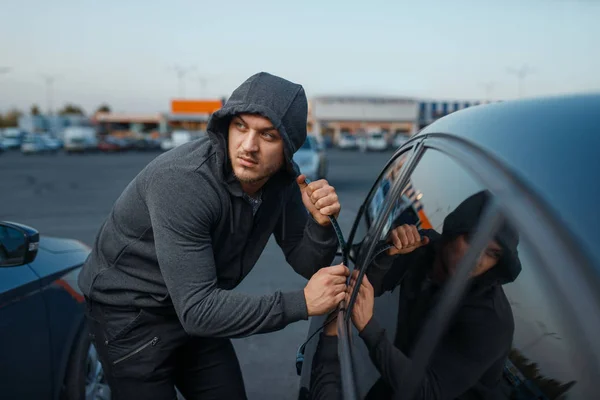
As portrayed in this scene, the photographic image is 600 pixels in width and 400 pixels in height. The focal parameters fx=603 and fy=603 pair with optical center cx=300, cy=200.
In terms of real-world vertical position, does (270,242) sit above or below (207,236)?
below

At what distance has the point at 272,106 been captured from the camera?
1.75 m

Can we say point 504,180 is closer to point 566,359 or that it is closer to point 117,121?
point 566,359

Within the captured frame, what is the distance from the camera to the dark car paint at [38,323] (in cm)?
243

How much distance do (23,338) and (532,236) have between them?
2259 mm

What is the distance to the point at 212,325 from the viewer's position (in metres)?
1.68

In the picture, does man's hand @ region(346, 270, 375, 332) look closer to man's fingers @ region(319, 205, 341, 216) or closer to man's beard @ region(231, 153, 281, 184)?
man's fingers @ region(319, 205, 341, 216)

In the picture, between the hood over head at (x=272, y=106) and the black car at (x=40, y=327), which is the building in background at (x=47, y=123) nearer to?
the black car at (x=40, y=327)

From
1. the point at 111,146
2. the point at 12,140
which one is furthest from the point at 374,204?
the point at 12,140

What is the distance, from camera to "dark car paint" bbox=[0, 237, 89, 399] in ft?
7.98

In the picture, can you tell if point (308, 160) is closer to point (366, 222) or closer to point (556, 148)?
point (366, 222)

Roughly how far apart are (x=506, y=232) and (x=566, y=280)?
0.21 m

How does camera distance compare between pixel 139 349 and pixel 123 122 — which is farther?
pixel 123 122

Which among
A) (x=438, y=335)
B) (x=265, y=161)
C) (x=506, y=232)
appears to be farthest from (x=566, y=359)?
(x=265, y=161)

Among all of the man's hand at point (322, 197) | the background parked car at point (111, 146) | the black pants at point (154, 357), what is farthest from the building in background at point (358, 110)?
the man's hand at point (322, 197)
